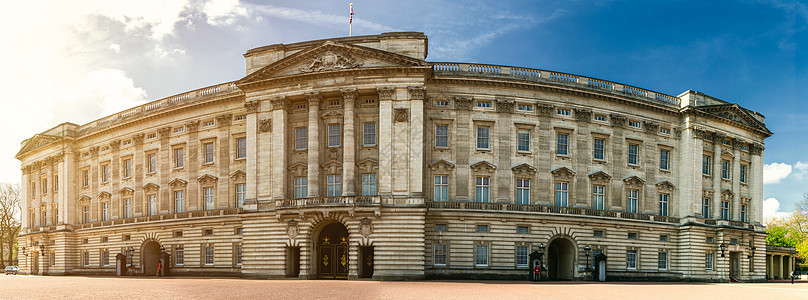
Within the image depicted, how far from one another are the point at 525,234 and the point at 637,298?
61.1 feet

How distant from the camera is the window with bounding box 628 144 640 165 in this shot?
50.7 metres

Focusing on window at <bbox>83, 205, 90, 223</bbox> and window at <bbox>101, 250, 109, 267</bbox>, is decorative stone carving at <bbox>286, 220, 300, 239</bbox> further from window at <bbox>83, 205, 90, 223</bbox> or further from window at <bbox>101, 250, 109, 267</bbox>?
window at <bbox>83, 205, 90, 223</bbox>

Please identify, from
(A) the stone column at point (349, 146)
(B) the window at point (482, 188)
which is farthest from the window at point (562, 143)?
(A) the stone column at point (349, 146)

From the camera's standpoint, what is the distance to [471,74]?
4647 centimetres

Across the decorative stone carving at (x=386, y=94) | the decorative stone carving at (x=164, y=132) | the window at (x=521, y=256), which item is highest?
the decorative stone carving at (x=386, y=94)

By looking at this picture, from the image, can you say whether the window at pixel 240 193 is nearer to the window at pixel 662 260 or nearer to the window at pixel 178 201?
the window at pixel 178 201

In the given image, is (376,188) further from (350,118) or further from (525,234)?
(525,234)

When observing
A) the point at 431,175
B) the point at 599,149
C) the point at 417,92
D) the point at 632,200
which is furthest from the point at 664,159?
the point at 417,92

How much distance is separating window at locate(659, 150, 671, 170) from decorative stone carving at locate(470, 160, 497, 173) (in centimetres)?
1669

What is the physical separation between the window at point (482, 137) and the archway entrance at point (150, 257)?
1295 inches

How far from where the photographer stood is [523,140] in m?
47.4

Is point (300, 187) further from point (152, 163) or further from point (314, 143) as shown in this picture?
point (152, 163)

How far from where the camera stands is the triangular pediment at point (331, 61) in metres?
44.3

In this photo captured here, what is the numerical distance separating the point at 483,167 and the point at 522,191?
12.6ft
